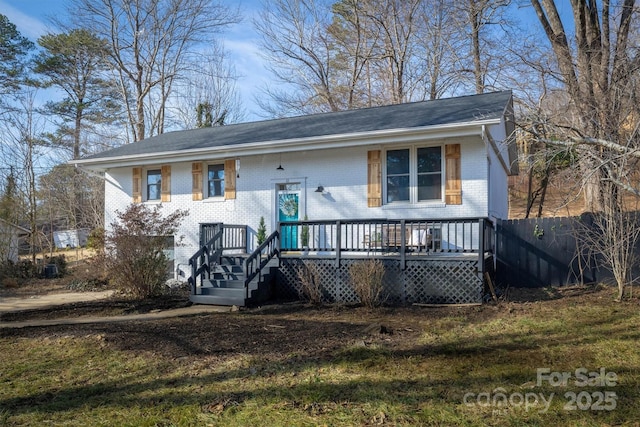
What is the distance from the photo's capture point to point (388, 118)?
11.4 meters

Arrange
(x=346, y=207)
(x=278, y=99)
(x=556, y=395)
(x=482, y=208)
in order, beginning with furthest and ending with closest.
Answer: (x=278, y=99) → (x=346, y=207) → (x=482, y=208) → (x=556, y=395)

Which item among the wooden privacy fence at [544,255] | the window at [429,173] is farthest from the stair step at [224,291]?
the wooden privacy fence at [544,255]

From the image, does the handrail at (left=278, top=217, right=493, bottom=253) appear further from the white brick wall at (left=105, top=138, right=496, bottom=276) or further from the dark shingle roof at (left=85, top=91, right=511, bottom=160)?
the dark shingle roof at (left=85, top=91, right=511, bottom=160)

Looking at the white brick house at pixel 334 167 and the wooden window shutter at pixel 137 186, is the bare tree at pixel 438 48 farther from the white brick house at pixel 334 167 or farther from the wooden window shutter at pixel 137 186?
the wooden window shutter at pixel 137 186

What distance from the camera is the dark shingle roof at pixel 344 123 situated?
1018cm

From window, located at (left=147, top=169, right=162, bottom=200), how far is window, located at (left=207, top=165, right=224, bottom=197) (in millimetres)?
1815

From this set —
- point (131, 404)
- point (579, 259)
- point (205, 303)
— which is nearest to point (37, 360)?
point (131, 404)

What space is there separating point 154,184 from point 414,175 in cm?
795

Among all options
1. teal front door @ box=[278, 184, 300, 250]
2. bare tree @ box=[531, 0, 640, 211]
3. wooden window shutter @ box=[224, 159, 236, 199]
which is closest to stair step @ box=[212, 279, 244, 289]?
teal front door @ box=[278, 184, 300, 250]

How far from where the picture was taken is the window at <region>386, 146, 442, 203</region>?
33.8ft

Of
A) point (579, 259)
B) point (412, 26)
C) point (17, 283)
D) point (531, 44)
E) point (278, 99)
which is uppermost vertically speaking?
point (412, 26)

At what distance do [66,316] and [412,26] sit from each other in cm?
1913

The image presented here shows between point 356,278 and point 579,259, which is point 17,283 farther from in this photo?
point 579,259

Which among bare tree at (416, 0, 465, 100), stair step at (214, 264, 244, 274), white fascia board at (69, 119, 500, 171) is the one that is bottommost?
stair step at (214, 264, 244, 274)
